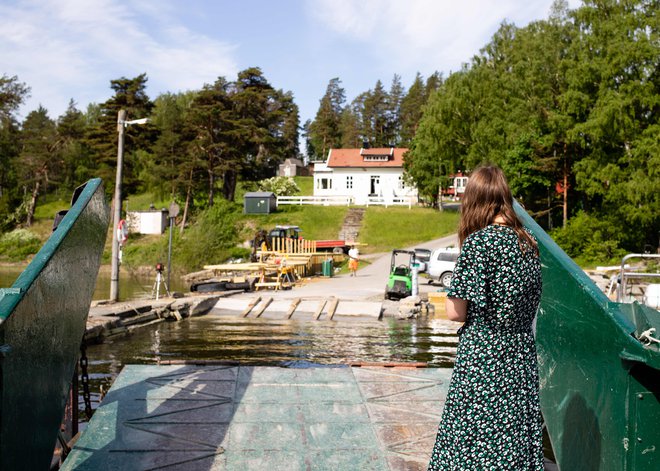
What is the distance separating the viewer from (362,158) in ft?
222

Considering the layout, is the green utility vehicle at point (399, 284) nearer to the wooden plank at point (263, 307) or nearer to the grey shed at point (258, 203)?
the wooden plank at point (263, 307)

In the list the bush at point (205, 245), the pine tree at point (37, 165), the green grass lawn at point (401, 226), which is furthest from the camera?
the pine tree at point (37, 165)

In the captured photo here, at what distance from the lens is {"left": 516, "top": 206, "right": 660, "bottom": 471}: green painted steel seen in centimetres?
263

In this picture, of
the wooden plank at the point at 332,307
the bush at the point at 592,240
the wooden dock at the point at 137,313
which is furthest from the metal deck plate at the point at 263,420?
the bush at the point at 592,240

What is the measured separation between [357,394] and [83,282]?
296 cm

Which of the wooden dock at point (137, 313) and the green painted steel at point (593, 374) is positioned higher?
the green painted steel at point (593, 374)

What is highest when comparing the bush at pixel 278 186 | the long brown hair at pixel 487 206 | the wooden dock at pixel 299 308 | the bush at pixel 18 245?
the bush at pixel 278 186

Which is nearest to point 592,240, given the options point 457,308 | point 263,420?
point 263,420

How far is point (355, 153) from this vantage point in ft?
226

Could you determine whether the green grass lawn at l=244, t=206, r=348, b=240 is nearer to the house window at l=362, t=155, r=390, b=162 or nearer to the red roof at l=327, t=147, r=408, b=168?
the red roof at l=327, t=147, r=408, b=168

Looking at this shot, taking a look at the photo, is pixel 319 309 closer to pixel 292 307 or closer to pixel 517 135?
pixel 292 307

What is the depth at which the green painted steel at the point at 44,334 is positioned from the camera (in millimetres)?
2473

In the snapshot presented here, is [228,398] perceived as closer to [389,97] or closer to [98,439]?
[98,439]

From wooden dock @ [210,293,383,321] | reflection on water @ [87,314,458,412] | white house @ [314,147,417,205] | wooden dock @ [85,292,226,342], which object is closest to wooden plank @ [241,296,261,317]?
wooden dock @ [210,293,383,321]
